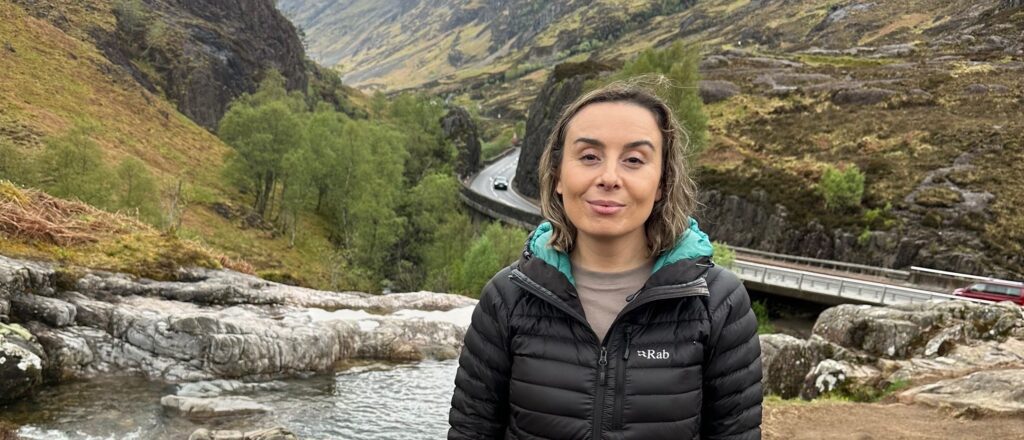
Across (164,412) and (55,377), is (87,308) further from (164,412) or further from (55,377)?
(164,412)

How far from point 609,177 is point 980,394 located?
13992 mm

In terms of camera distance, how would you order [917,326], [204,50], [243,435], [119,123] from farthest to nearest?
[204,50] → [119,123] → [917,326] → [243,435]

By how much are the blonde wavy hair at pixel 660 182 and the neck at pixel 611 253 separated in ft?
0.20

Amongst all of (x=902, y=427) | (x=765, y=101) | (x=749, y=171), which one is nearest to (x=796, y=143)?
(x=749, y=171)

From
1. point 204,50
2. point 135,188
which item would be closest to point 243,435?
point 135,188

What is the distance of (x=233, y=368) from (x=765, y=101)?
6968 cm

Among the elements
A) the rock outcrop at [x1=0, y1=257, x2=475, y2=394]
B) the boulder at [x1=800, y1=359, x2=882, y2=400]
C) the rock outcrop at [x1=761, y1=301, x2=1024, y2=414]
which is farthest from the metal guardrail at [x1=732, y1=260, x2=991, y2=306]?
A: the rock outcrop at [x1=0, y1=257, x2=475, y2=394]

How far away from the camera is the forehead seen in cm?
285

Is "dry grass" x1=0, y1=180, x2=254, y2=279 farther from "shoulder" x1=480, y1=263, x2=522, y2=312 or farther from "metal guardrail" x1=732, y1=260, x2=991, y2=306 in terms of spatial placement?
"metal guardrail" x1=732, y1=260, x2=991, y2=306

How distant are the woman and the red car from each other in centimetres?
3166

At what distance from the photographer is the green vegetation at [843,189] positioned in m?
42.1

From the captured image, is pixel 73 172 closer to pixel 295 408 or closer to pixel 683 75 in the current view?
pixel 295 408

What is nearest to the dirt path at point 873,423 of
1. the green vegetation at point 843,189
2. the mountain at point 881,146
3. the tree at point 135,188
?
the mountain at point 881,146

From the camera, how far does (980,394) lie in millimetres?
12109
